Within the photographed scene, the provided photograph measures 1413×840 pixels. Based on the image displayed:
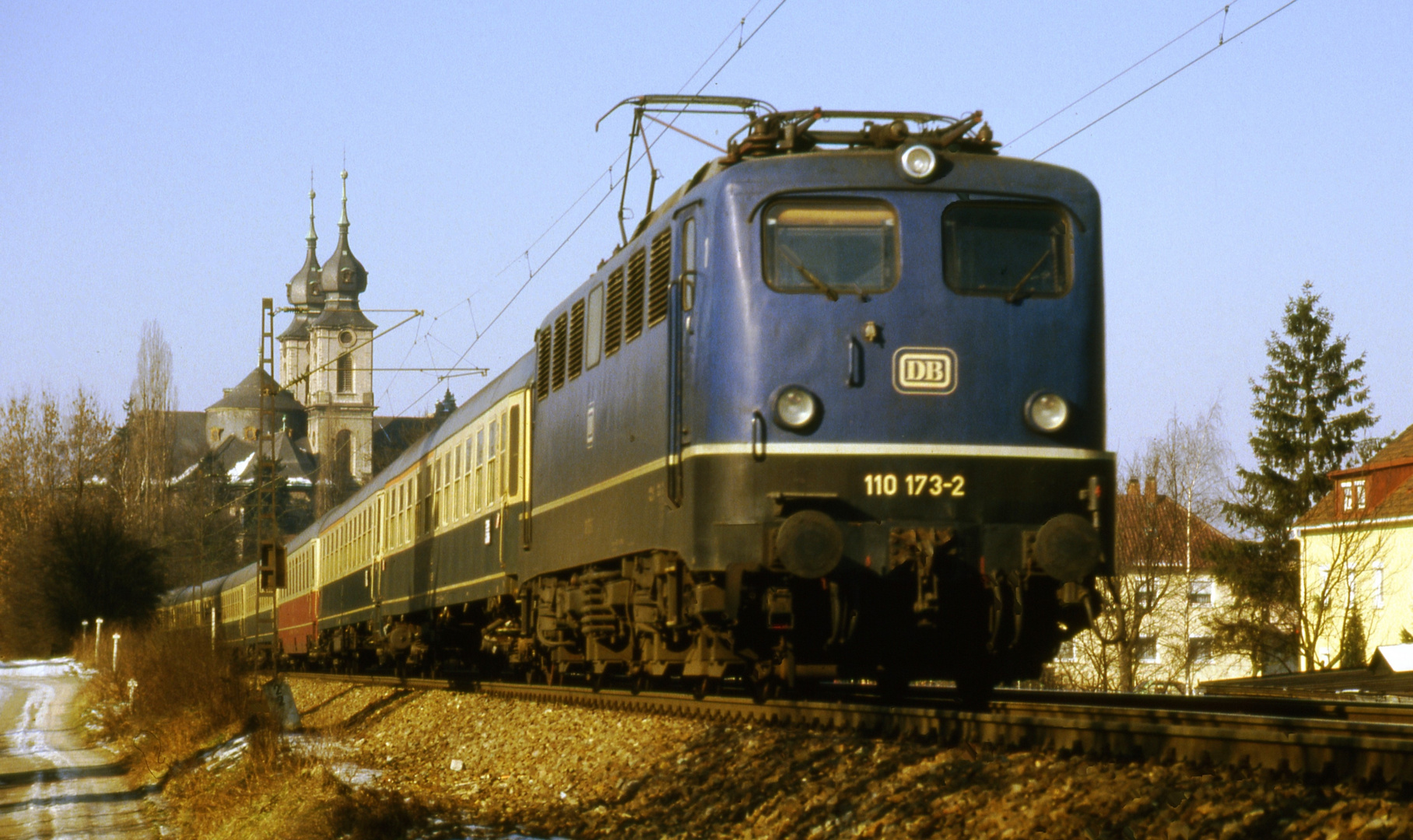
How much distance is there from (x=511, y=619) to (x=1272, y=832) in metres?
12.1

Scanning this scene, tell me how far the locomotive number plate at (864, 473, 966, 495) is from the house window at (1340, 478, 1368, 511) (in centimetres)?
3437

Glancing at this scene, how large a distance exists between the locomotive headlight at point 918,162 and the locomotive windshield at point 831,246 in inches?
9.7

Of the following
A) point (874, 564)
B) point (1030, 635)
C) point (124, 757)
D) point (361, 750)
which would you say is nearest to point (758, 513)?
point (874, 564)

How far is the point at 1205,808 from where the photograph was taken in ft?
19.8

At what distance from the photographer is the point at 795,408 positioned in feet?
30.6

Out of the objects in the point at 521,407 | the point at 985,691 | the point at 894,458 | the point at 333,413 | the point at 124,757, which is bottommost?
the point at 124,757

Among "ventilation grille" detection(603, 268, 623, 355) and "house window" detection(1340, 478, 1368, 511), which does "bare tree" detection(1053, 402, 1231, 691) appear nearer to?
"house window" detection(1340, 478, 1368, 511)

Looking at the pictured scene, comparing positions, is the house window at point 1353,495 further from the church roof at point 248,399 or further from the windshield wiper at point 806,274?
the church roof at point 248,399

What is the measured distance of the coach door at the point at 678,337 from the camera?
9.95m

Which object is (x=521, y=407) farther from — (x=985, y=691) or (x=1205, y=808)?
(x=1205, y=808)

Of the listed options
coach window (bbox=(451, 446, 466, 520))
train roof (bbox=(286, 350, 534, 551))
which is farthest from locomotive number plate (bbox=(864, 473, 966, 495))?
coach window (bbox=(451, 446, 466, 520))

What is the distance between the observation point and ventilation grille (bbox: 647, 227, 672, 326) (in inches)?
416


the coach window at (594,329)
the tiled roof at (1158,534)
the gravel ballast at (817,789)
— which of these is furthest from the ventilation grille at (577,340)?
the tiled roof at (1158,534)

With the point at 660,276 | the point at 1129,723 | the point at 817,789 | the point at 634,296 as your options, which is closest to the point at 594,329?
the point at 634,296
